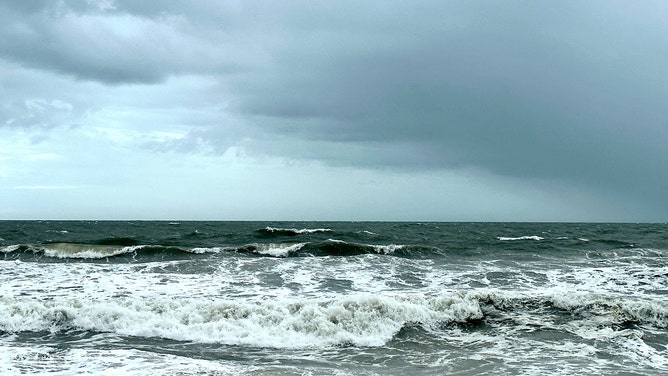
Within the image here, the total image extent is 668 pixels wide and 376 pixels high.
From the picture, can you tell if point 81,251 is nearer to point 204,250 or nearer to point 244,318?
point 204,250

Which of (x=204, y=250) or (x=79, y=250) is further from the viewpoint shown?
(x=204, y=250)

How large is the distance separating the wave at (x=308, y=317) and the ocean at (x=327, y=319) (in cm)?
4

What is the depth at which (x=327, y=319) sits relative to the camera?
45.1 feet

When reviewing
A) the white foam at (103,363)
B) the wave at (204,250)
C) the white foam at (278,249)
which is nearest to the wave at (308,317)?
the white foam at (103,363)

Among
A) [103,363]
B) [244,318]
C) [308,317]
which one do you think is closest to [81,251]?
[244,318]

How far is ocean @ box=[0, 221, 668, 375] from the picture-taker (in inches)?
419

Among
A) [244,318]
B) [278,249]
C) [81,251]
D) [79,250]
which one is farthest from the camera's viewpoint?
[278,249]

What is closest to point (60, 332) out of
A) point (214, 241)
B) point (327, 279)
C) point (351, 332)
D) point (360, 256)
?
point (351, 332)

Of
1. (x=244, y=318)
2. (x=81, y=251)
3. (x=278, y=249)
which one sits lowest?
(x=244, y=318)

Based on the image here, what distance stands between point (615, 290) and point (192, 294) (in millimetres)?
14544

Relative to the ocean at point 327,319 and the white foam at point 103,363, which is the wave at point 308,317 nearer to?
the ocean at point 327,319

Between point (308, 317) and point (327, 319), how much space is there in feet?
1.62

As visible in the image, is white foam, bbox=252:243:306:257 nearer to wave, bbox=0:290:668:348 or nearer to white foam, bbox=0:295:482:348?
wave, bbox=0:290:668:348

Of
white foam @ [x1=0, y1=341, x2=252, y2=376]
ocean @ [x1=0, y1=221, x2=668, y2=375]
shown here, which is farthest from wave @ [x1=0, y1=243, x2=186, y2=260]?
white foam @ [x1=0, y1=341, x2=252, y2=376]
